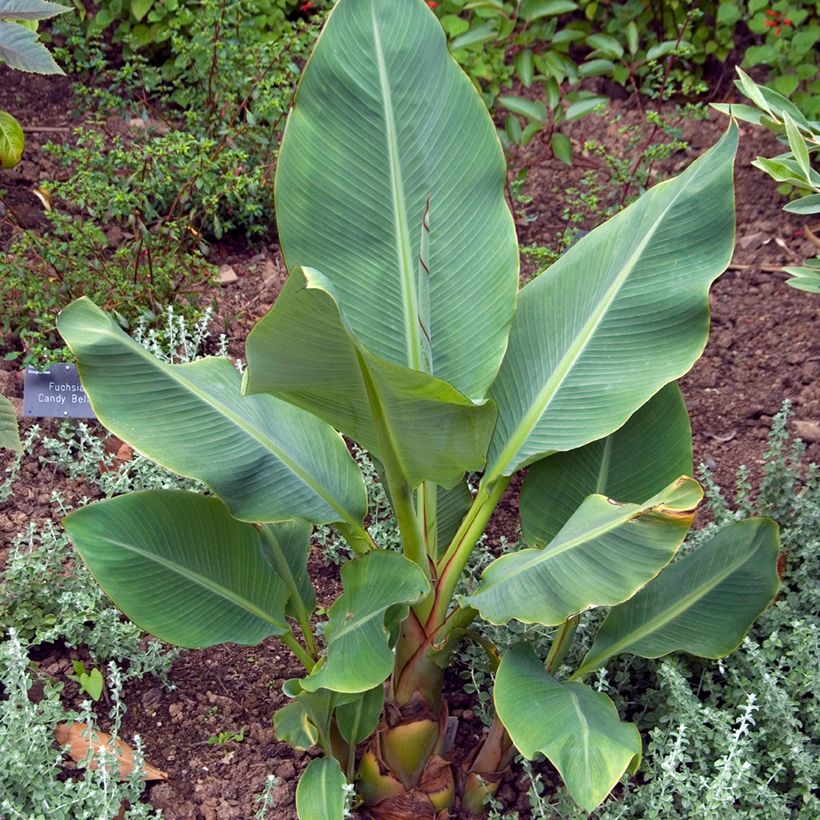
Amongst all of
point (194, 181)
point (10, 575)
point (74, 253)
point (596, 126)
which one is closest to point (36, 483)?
point (10, 575)

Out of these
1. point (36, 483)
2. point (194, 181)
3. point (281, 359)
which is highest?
point (281, 359)

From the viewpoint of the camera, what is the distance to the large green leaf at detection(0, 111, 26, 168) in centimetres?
267

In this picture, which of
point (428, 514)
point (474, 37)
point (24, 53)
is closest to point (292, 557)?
point (428, 514)

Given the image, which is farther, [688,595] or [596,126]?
[596,126]

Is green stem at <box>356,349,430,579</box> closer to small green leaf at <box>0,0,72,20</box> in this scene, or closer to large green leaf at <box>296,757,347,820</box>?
large green leaf at <box>296,757,347,820</box>

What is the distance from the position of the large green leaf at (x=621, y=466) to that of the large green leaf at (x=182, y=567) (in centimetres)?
52

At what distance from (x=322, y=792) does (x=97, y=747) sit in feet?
1.58

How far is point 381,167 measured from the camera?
182 cm

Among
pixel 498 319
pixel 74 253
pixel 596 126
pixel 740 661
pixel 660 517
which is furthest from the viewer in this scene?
pixel 596 126

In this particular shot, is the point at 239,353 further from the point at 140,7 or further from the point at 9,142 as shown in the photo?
the point at 140,7

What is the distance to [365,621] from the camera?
162cm

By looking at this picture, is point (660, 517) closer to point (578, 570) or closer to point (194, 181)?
point (578, 570)

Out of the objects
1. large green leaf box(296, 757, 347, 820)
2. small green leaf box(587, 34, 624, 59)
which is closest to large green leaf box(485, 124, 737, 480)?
large green leaf box(296, 757, 347, 820)

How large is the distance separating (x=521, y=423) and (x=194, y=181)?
177 centimetres
